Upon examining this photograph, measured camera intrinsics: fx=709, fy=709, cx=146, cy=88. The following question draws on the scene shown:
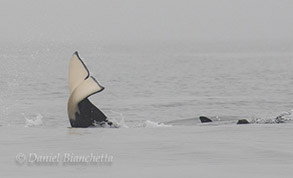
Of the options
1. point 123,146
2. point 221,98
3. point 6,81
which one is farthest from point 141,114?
point 6,81

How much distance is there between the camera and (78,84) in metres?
13.6

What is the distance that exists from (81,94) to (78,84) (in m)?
0.23

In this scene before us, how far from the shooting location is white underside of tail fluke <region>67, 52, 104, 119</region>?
13.5 meters

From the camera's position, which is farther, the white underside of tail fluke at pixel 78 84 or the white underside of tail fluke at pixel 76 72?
the white underside of tail fluke at pixel 76 72

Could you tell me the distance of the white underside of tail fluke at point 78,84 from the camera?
13.5 meters

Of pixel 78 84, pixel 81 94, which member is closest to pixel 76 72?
pixel 78 84

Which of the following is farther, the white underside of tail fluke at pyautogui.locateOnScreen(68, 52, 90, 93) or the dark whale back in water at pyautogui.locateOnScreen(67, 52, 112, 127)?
the white underside of tail fluke at pyautogui.locateOnScreen(68, 52, 90, 93)

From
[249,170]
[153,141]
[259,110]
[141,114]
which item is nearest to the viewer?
[249,170]

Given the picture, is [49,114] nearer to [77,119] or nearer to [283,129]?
[77,119]

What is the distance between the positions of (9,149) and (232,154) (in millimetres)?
3385

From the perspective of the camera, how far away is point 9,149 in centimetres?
1077

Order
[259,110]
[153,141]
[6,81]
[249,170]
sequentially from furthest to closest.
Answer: [6,81] → [259,110] → [153,141] → [249,170]

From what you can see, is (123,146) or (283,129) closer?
(123,146)

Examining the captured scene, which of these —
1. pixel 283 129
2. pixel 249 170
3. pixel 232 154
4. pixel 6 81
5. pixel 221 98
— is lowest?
pixel 249 170
